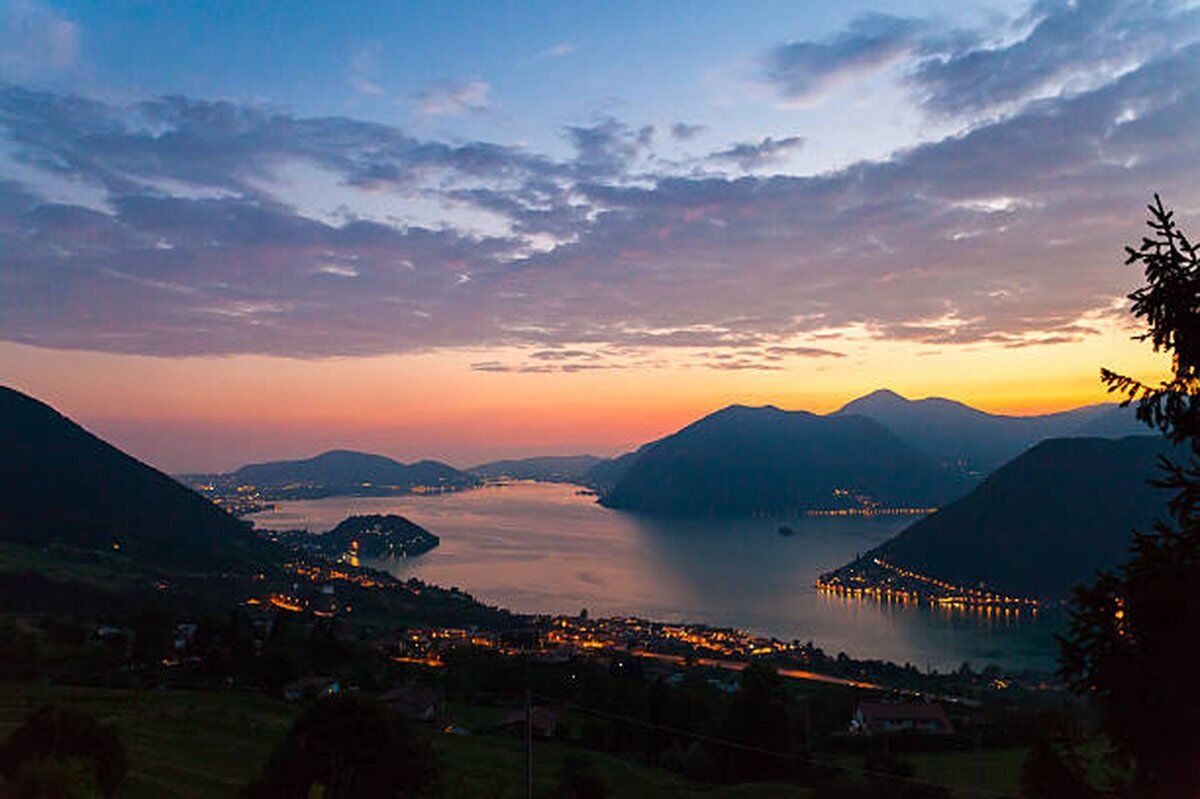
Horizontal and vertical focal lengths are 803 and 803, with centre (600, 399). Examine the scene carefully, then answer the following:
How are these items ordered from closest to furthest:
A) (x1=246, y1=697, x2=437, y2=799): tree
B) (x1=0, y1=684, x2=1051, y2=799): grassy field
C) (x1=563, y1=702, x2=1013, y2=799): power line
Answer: (x1=246, y1=697, x2=437, y2=799): tree, (x1=0, y1=684, x2=1051, y2=799): grassy field, (x1=563, y1=702, x2=1013, y2=799): power line

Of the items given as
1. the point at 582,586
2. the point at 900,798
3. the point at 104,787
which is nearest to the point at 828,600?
the point at 582,586

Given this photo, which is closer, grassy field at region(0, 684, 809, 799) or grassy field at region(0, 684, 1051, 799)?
grassy field at region(0, 684, 809, 799)

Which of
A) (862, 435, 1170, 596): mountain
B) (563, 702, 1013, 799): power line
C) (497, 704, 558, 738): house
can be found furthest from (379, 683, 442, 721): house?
(862, 435, 1170, 596): mountain

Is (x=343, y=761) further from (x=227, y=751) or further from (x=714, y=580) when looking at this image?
(x=714, y=580)

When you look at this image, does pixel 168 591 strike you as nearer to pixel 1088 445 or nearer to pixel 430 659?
pixel 430 659

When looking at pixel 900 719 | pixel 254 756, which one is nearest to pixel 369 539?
pixel 900 719

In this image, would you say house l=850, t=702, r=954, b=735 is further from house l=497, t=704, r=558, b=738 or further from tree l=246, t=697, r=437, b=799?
tree l=246, t=697, r=437, b=799
